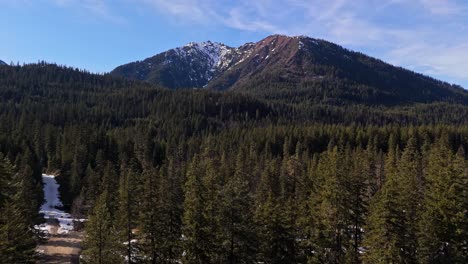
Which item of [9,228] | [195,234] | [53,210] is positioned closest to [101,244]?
[9,228]

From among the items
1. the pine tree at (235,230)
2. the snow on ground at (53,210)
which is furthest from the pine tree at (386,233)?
the snow on ground at (53,210)

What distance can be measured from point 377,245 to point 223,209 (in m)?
13.8

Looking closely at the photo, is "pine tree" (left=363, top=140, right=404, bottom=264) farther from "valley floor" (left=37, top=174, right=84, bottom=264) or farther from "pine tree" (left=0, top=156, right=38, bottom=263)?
"valley floor" (left=37, top=174, right=84, bottom=264)

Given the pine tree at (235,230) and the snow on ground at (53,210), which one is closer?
the pine tree at (235,230)

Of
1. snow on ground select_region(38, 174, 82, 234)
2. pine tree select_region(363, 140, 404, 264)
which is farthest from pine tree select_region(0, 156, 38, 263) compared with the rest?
snow on ground select_region(38, 174, 82, 234)

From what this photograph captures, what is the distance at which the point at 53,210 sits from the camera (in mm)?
87812

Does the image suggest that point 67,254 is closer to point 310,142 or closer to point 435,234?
point 435,234

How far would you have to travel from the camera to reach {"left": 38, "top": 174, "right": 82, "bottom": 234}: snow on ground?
73438 millimetres

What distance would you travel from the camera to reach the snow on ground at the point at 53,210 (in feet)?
241

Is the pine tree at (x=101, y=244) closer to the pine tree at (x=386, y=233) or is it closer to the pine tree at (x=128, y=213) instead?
the pine tree at (x=128, y=213)

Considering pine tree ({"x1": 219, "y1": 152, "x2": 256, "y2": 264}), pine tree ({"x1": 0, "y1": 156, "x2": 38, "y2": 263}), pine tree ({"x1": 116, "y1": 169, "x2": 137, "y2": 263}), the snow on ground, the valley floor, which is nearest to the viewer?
pine tree ({"x1": 0, "y1": 156, "x2": 38, "y2": 263})

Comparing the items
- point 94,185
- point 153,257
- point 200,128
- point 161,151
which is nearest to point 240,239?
point 153,257

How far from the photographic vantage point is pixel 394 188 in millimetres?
38844

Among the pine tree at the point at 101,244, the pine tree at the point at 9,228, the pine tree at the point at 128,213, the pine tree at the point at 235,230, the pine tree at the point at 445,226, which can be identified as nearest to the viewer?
the pine tree at the point at 9,228
